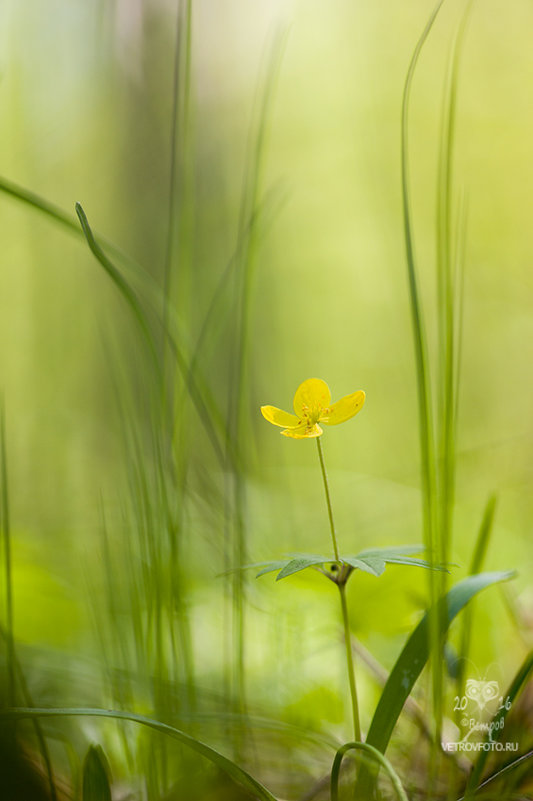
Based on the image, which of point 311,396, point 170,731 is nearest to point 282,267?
point 311,396

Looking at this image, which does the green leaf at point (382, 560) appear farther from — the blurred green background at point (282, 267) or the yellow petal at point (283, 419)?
the blurred green background at point (282, 267)

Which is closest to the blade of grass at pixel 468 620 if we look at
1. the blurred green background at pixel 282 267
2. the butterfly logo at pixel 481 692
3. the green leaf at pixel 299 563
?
the butterfly logo at pixel 481 692

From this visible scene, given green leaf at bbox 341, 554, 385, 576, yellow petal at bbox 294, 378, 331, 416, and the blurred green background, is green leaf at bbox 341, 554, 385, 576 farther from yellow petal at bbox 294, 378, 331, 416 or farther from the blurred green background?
the blurred green background

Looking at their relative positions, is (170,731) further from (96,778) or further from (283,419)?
(283,419)

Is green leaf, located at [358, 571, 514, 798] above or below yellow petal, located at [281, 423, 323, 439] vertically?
below

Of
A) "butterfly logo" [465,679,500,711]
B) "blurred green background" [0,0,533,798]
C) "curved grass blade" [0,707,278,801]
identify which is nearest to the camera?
"curved grass blade" [0,707,278,801]

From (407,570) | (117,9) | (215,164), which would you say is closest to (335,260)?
(215,164)

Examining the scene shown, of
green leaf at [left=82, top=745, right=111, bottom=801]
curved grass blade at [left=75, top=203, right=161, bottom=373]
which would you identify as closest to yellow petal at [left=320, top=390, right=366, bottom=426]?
curved grass blade at [left=75, top=203, right=161, bottom=373]
